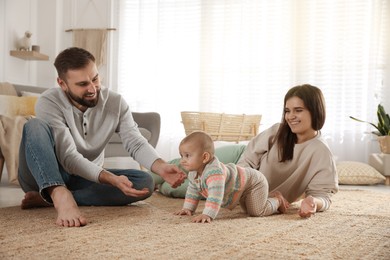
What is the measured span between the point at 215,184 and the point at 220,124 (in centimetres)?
283

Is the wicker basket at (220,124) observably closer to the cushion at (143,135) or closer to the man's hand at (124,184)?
the cushion at (143,135)

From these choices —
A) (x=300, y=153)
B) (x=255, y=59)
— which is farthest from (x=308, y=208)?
(x=255, y=59)

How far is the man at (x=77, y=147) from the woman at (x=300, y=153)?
0.49 metres

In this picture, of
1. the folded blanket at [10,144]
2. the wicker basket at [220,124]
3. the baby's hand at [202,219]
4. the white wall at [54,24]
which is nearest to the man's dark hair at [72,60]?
the baby's hand at [202,219]

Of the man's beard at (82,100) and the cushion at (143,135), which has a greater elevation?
the man's beard at (82,100)

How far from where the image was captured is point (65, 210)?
1.64 meters

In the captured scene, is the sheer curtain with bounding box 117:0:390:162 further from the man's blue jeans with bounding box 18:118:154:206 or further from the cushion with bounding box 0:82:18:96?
the man's blue jeans with bounding box 18:118:154:206

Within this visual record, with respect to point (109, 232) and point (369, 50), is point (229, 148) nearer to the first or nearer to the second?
point (109, 232)

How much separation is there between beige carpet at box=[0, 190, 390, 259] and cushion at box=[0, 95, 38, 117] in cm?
178

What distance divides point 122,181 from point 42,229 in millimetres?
333

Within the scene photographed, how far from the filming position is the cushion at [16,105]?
3.61m

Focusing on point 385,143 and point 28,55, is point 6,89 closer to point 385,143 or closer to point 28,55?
point 28,55

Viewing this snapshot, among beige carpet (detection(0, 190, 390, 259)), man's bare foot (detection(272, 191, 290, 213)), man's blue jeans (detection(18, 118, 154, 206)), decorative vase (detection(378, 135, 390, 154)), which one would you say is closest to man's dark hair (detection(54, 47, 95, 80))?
man's blue jeans (detection(18, 118, 154, 206))

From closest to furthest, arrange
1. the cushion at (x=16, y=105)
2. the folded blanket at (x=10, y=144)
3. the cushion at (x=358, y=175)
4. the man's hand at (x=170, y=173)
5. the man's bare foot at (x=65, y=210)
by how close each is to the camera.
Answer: the man's bare foot at (x=65, y=210)
the man's hand at (x=170, y=173)
the folded blanket at (x=10, y=144)
the cushion at (x=16, y=105)
the cushion at (x=358, y=175)
